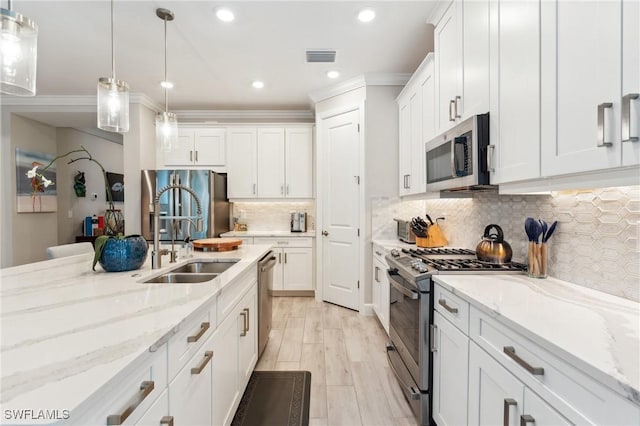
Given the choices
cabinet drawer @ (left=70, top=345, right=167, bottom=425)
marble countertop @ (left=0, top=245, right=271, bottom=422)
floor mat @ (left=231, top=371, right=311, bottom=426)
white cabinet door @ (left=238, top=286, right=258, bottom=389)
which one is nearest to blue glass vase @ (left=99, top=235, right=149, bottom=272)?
marble countertop @ (left=0, top=245, right=271, bottom=422)

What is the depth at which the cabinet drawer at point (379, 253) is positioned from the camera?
10.0ft

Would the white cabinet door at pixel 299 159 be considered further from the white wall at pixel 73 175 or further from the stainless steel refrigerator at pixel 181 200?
the white wall at pixel 73 175

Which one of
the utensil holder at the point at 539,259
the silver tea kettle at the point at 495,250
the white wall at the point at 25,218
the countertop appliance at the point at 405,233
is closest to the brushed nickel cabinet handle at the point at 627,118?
the utensil holder at the point at 539,259

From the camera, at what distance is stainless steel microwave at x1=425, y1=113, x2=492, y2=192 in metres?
1.67

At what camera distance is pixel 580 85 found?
1048 millimetres

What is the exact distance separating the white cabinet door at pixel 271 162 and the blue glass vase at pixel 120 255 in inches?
118

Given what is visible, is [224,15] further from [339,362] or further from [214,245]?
[339,362]

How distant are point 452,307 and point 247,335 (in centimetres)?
133

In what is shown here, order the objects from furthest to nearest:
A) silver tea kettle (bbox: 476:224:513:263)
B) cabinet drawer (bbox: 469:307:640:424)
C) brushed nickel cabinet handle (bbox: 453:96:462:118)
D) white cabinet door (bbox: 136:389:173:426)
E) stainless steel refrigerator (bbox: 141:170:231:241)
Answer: stainless steel refrigerator (bbox: 141:170:231:241), brushed nickel cabinet handle (bbox: 453:96:462:118), silver tea kettle (bbox: 476:224:513:263), white cabinet door (bbox: 136:389:173:426), cabinet drawer (bbox: 469:307:640:424)

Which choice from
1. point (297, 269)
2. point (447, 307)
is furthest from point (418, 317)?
point (297, 269)

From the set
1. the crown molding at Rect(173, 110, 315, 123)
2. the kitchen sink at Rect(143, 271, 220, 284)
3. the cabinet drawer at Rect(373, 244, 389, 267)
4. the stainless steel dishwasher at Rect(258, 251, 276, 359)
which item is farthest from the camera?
the crown molding at Rect(173, 110, 315, 123)

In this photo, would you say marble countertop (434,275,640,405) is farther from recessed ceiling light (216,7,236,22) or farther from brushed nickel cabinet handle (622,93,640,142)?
recessed ceiling light (216,7,236,22)

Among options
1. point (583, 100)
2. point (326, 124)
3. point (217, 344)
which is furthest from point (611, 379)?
point (326, 124)

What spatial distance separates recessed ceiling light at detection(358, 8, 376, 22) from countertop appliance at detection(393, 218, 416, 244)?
1.91 metres
